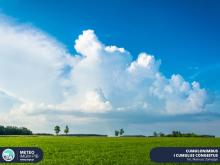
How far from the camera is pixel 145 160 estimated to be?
27.6 m

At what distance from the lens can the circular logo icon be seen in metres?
26.2

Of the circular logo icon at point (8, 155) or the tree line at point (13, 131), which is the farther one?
the tree line at point (13, 131)

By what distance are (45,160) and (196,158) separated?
354 inches

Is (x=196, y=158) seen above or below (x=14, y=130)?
below

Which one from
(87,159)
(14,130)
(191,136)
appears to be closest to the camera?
(87,159)

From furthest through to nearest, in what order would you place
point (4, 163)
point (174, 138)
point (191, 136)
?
point (191, 136) → point (174, 138) → point (4, 163)

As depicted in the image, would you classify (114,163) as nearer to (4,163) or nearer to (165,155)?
(165,155)

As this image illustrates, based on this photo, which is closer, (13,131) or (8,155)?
(8,155)

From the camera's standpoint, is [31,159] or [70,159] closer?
[31,159]

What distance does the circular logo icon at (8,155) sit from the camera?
86.0 feet

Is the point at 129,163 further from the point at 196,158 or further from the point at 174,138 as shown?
the point at 174,138

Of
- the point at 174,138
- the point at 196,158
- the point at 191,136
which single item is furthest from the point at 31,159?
the point at 191,136

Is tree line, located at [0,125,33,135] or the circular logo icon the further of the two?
tree line, located at [0,125,33,135]

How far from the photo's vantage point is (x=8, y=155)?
26328mm
